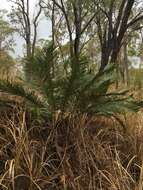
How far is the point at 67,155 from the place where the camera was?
488 cm

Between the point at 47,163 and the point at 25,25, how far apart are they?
3549 centimetres

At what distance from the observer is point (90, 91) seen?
568cm

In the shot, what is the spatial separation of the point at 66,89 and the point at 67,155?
944 mm

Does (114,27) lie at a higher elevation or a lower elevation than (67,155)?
higher

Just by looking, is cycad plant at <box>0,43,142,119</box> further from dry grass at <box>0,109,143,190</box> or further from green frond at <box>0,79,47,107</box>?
dry grass at <box>0,109,143,190</box>

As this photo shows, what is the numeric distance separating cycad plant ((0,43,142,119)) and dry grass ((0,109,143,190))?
0.63 ft

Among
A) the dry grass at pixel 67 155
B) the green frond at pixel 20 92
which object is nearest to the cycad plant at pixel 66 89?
A: the green frond at pixel 20 92

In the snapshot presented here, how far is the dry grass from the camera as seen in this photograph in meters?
4.46

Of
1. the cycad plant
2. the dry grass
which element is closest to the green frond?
the cycad plant

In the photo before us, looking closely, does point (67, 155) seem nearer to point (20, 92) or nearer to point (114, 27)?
point (20, 92)

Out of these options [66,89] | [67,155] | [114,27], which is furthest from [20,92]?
[114,27]

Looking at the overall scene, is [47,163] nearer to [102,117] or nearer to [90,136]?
[90,136]

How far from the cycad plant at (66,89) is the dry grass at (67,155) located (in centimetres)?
19

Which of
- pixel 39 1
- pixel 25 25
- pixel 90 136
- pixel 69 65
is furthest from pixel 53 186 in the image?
pixel 25 25
